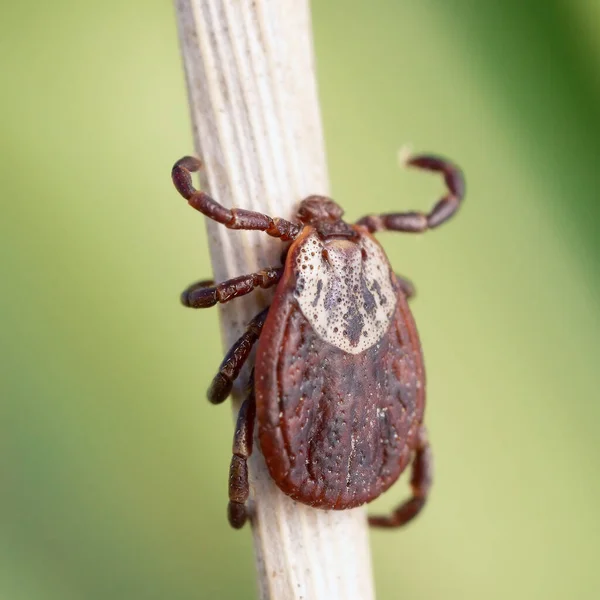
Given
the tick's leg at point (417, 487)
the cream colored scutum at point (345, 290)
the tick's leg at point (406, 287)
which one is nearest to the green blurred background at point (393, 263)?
the tick's leg at point (417, 487)

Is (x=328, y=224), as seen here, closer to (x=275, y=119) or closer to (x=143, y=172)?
(x=275, y=119)

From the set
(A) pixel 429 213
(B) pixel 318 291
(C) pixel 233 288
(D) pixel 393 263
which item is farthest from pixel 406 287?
(D) pixel 393 263

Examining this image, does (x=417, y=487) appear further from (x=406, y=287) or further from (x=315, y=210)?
(x=315, y=210)

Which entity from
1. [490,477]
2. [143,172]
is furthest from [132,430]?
[490,477]

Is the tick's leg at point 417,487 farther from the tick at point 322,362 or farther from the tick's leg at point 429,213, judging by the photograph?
the tick's leg at point 429,213

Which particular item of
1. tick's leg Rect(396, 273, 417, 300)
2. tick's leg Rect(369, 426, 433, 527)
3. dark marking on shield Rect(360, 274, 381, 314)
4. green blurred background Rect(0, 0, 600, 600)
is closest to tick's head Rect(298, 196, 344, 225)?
dark marking on shield Rect(360, 274, 381, 314)

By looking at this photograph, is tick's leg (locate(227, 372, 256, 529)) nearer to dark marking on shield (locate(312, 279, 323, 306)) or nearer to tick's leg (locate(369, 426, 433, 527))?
dark marking on shield (locate(312, 279, 323, 306))
